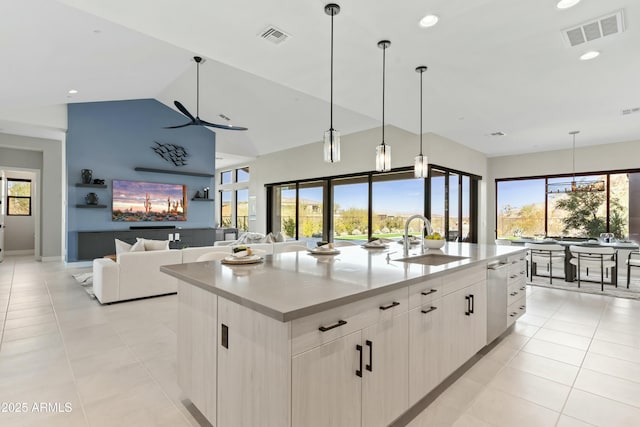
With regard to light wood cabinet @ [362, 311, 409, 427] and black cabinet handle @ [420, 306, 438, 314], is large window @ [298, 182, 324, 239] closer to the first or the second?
black cabinet handle @ [420, 306, 438, 314]

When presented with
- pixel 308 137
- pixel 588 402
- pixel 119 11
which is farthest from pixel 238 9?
pixel 308 137

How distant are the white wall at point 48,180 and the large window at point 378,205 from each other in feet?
20.1

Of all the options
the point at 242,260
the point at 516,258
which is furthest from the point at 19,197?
the point at 516,258

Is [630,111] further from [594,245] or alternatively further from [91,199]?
[91,199]

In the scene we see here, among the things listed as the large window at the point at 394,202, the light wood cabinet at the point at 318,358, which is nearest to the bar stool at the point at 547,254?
the large window at the point at 394,202

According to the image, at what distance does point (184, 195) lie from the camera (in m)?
8.98

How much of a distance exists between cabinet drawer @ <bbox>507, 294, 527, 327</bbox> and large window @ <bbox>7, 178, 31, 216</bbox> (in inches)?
482

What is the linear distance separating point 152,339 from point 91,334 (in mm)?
674

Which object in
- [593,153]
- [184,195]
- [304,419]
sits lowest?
[304,419]

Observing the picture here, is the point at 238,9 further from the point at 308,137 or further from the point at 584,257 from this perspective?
the point at 584,257

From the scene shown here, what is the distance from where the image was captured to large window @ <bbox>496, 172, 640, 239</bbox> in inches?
272

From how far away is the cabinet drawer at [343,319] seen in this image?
1235 mm

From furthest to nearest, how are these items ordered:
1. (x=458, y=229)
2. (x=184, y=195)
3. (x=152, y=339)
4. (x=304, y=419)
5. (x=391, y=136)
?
(x=184, y=195), (x=458, y=229), (x=391, y=136), (x=152, y=339), (x=304, y=419)

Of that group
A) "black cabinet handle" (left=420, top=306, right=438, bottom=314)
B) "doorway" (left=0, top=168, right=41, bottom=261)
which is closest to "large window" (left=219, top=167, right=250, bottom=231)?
"doorway" (left=0, top=168, right=41, bottom=261)
